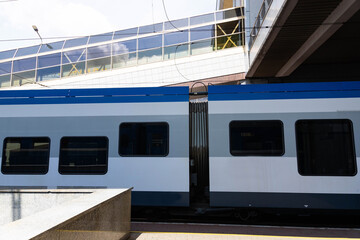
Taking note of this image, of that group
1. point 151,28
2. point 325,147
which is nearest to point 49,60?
point 151,28

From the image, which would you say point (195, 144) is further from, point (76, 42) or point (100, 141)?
point (76, 42)

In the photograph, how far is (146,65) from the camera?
1792 cm

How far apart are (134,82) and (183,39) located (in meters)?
4.06

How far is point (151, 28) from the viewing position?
1856 centimetres

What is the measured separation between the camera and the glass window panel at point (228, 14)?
18203mm

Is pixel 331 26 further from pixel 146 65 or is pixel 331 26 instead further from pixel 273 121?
pixel 146 65

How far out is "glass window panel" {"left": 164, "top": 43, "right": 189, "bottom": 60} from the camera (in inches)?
697

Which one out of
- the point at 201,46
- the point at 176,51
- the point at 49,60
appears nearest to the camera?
the point at 201,46

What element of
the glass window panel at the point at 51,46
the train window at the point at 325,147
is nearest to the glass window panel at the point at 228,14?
the glass window panel at the point at 51,46

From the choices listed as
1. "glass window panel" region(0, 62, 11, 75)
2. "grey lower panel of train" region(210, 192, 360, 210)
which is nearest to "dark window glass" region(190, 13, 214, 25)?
"glass window panel" region(0, 62, 11, 75)

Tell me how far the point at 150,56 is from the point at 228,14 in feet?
18.6

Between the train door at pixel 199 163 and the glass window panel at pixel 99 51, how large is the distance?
13.5m

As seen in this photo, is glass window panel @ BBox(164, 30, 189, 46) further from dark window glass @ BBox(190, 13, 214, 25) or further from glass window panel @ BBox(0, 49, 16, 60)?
glass window panel @ BBox(0, 49, 16, 60)

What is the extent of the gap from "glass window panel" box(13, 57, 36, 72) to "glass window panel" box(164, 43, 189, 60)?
9148 millimetres
